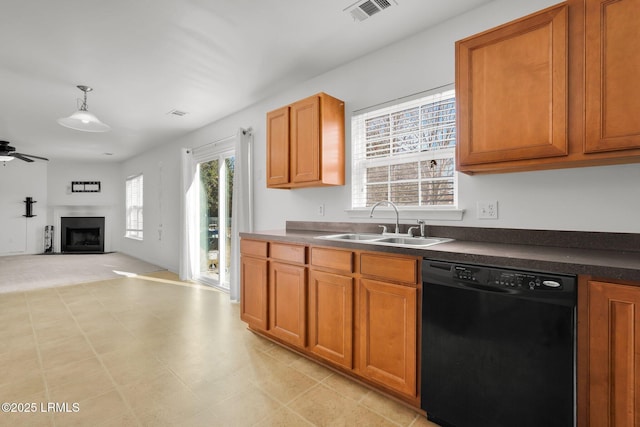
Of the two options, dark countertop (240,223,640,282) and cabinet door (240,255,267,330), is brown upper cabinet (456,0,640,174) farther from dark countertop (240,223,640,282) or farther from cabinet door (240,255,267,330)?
cabinet door (240,255,267,330)

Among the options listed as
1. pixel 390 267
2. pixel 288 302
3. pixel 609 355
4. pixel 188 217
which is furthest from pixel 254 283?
pixel 188 217

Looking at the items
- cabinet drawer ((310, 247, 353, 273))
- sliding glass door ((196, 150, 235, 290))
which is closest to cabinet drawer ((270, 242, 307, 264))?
cabinet drawer ((310, 247, 353, 273))

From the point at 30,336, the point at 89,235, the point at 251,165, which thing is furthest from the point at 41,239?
the point at 251,165

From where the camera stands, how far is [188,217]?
5.12 meters

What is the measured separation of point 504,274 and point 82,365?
116 inches

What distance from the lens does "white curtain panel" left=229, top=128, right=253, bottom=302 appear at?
154 inches

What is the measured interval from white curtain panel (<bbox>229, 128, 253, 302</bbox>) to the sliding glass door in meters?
0.64

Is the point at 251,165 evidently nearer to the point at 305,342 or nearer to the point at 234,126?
the point at 234,126

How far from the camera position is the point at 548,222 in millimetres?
1862

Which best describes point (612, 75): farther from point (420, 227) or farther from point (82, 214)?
point (82, 214)

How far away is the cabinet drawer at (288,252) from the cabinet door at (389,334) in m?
0.57

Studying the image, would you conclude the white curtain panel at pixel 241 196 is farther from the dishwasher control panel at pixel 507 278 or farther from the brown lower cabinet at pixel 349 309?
the dishwasher control panel at pixel 507 278

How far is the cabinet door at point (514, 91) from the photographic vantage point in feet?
5.06

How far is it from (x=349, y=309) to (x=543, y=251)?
1.16 m
